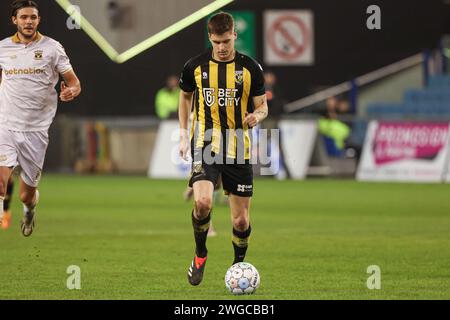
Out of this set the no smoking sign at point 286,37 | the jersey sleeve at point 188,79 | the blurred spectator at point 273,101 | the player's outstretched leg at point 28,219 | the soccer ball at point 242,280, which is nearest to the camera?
the soccer ball at point 242,280

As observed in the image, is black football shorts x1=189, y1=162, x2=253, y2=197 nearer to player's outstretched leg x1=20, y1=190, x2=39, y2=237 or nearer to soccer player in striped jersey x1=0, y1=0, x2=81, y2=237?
soccer player in striped jersey x1=0, y1=0, x2=81, y2=237

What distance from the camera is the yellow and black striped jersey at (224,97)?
928 cm

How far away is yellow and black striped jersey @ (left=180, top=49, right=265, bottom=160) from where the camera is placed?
30.5ft

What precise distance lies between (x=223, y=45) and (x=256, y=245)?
4262 millimetres

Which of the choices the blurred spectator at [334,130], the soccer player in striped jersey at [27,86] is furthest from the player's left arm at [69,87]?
the blurred spectator at [334,130]

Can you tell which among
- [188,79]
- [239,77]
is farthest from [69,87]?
[239,77]

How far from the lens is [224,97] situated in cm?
931

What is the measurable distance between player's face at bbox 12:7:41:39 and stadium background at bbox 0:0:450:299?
2248mm

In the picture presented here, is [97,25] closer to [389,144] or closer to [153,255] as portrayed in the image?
[389,144]

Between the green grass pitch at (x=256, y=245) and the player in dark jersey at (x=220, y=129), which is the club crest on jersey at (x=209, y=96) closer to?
the player in dark jersey at (x=220, y=129)

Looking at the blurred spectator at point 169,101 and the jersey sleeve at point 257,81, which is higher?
the jersey sleeve at point 257,81

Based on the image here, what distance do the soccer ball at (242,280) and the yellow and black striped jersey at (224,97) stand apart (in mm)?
1013
